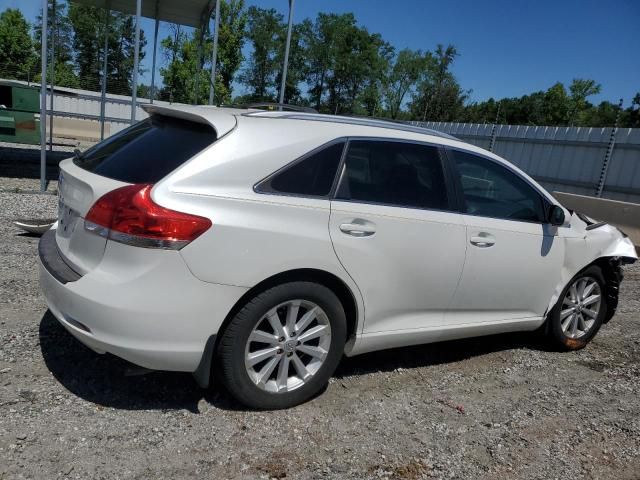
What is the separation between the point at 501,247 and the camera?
379 centimetres

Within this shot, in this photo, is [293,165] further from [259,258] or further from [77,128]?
[77,128]

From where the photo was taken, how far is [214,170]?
2738 mm

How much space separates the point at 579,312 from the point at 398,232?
238 cm

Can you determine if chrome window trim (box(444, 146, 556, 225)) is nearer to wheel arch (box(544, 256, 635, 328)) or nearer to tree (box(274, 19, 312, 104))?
wheel arch (box(544, 256, 635, 328))

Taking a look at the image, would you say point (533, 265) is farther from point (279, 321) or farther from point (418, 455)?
point (279, 321)

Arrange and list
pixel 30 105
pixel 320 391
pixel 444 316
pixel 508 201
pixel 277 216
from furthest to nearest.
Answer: pixel 30 105, pixel 508 201, pixel 444 316, pixel 320 391, pixel 277 216

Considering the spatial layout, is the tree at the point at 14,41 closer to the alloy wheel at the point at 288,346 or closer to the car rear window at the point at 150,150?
the car rear window at the point at 150,150

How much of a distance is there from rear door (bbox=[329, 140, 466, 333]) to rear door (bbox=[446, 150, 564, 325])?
162 mm

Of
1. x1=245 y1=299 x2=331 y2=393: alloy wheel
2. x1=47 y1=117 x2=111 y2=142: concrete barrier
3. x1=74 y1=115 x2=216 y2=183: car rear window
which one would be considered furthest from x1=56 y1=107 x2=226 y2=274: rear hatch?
x1=47 y1=117 x2=111 y2=142: concrete barrier

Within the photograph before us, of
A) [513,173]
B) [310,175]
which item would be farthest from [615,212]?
[310,175]

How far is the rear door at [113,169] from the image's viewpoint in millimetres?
2771

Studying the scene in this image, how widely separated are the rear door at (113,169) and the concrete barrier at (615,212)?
887 cm

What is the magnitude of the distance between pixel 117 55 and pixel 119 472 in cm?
4831

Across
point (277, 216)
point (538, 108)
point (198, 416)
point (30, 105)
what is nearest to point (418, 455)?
point (198, 416)
